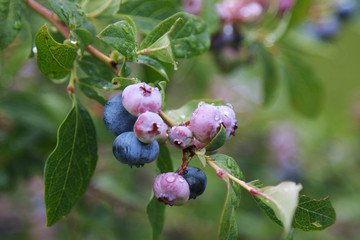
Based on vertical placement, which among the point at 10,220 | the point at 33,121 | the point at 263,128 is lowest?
the point at 10,220

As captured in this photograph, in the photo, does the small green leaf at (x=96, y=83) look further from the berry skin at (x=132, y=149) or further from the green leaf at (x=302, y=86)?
the green leaf at (x=302, y=86)

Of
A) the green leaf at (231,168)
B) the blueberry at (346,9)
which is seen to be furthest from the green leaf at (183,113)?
the blueberry at (346,9)

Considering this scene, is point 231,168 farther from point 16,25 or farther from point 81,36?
point 16,25

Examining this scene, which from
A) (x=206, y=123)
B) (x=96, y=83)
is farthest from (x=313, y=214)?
(x=96, y=83)

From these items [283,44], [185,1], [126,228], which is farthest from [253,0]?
[126,228]

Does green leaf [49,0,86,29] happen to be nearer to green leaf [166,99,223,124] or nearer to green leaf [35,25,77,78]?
green leaf [35,25,77,78]

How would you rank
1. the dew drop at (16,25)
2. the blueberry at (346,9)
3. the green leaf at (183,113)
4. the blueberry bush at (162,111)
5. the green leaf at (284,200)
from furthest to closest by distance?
the blueberry at (346,9) < the dew drop at (16,25) < the green leaf at (183,113) < the blueberry bush at (162,111) < the green leaf at (284,200)

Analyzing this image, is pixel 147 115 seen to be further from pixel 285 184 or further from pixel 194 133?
pixel 285 184
